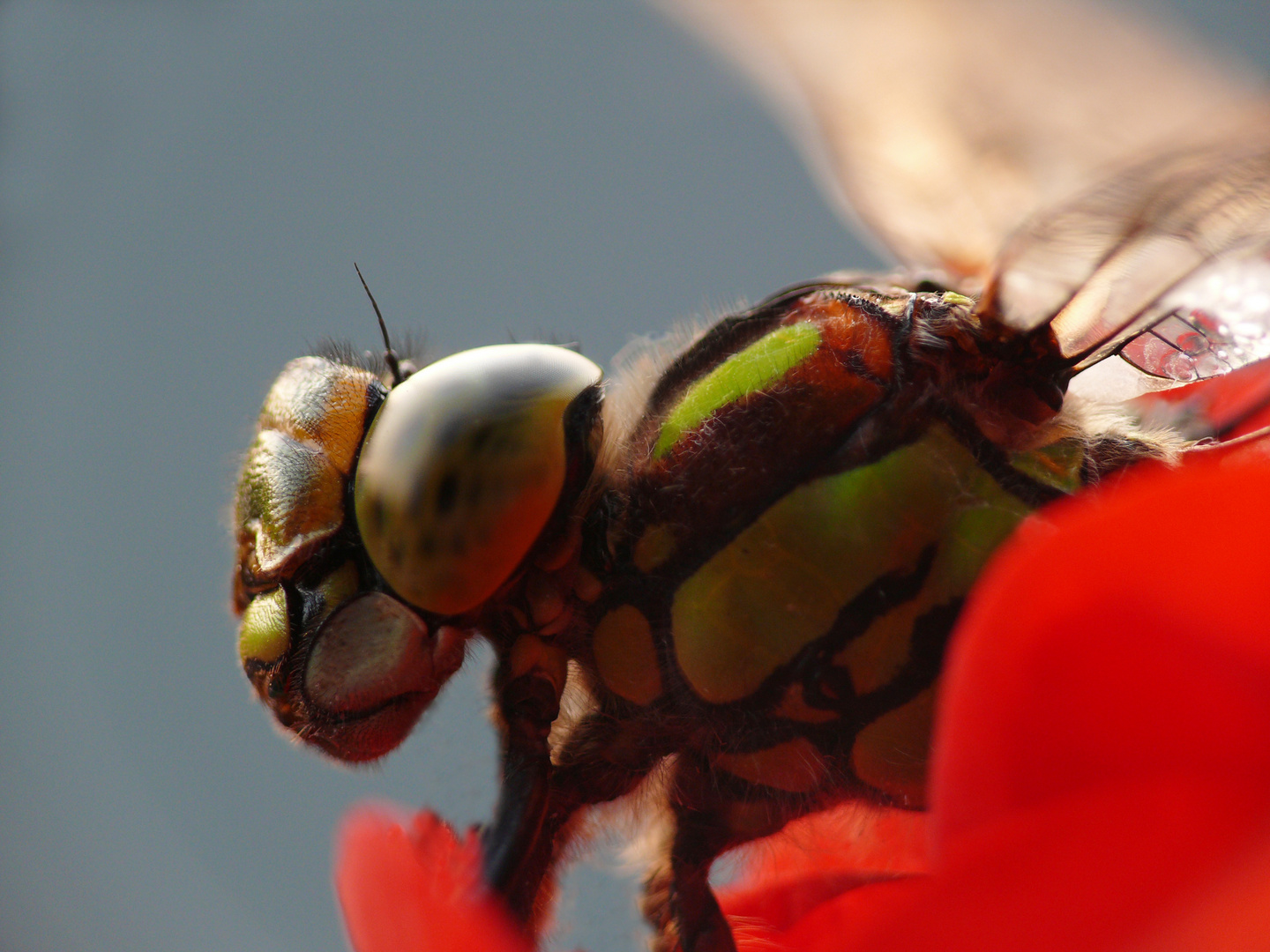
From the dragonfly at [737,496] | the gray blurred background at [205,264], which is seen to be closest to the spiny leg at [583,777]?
the dragonfly at [737,496]

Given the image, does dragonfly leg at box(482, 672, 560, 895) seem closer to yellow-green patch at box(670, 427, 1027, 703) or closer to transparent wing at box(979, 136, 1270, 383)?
yellow-green patch at box(670, 427, 1027, 703)

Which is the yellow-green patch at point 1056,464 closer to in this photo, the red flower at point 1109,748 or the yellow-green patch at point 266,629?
the red flower at point 1109,748

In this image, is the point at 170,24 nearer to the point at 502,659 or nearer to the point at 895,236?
Answer: the point at 895,236

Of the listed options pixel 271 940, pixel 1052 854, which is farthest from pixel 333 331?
pixel 271 940

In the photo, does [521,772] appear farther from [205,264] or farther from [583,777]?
[205,264]

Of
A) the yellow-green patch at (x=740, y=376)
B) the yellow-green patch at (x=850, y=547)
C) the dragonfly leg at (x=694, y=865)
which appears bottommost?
the dragonfly leg at (x=694, y=865)

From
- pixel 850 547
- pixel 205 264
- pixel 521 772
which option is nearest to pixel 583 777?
pixel 521 772
